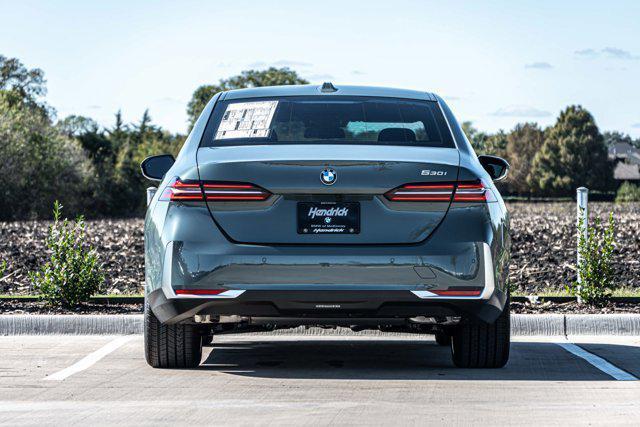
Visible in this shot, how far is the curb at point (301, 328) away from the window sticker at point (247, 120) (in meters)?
3.03

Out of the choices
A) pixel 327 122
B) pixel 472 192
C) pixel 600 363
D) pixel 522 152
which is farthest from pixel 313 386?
pixel 522 152

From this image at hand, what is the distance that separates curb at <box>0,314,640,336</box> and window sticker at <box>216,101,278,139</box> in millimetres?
3030

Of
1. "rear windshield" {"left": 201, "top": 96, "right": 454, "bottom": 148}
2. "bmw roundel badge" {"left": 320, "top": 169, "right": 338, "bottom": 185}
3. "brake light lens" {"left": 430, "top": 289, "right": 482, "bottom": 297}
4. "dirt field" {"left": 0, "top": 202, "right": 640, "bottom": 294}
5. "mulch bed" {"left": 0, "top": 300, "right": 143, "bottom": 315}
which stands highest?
"rear windshield" {"left": 201, "top": 96, "right": 454, "bottom": 148}

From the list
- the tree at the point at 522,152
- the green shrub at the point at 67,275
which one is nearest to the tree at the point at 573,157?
the tree at the point at 522,152

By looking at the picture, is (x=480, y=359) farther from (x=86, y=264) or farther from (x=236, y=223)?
(x=86, y=264)

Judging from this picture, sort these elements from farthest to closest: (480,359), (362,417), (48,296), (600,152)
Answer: (600,152) → (48,296) → (480,359) → (362,417)

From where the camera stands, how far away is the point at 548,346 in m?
9.62

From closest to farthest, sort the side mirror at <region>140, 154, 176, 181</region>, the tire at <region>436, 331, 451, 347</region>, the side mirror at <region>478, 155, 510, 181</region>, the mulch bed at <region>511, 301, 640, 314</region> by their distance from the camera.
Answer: the side mirror at <region>140, 154, 176, 181</region>
the side mirror at <region>478, 155, 510, 181</region>
the tire at <region>436, 331, 451, 347</region>
the mulch bed at <region>511, 301, 640, 314</region>

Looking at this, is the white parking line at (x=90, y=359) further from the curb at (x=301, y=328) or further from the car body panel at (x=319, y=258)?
the car body panel at (x=319, y=258)

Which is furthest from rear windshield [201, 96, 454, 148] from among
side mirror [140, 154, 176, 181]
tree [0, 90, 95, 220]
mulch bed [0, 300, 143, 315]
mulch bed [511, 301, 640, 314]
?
tree [0, 90, 95, 220]

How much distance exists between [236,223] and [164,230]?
473mm

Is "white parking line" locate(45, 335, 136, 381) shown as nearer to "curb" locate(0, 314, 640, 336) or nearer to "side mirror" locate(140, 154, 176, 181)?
"curb" locate(0, 314, 640, 336)

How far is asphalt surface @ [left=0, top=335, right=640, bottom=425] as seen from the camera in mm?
6203

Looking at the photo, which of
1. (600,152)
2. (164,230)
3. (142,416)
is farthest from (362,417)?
(600,152)
